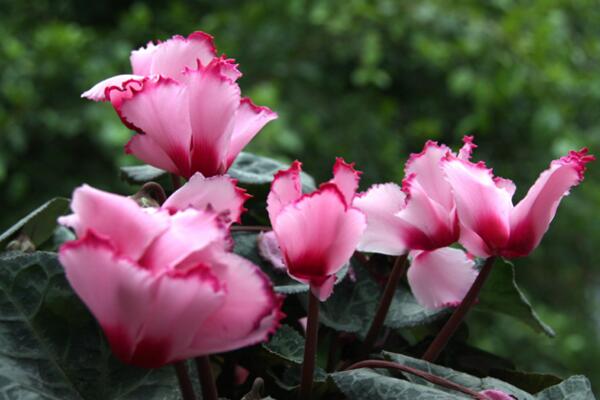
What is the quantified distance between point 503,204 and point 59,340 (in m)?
0.22

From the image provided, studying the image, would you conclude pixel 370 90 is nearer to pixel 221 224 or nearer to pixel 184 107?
pixel 184 107

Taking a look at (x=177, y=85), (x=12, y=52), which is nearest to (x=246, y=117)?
(x=177, y=85)

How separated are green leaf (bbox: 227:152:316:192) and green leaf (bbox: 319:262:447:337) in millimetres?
82

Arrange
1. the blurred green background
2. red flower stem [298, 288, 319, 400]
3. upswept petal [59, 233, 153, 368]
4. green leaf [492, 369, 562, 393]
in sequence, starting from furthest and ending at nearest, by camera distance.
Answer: the blurred green background → green leaf [492, 369, 562, 393] → red flower stem [298, 288, 319, 400] → upswept petal [59, 233, 153, 368]

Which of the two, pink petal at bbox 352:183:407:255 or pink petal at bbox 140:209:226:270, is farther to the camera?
pink petal at bbox 352:183:407:255

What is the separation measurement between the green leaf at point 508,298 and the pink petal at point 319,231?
219 mm

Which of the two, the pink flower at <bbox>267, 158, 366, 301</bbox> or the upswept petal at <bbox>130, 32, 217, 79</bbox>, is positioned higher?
the upswept petal at <bbox>130, 32, 217, 79</bbox>

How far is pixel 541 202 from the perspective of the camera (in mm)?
415

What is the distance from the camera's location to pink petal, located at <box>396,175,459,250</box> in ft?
1.37

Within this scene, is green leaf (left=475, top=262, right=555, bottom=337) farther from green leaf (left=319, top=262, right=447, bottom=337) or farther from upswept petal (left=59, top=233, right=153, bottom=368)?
upswept petal (left=59, top=233, right=153, bottom=368)

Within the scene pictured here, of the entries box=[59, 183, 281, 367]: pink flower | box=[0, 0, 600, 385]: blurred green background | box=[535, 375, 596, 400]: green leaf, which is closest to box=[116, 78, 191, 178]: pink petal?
box=[59, 183, 281, 367]: pink flower

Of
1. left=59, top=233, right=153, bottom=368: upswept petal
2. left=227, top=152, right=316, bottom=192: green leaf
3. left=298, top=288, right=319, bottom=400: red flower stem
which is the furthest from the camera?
left=227, top=152, right=316, bottom=192: green leaf

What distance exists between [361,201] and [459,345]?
19cm

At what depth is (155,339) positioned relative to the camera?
1.00ft
